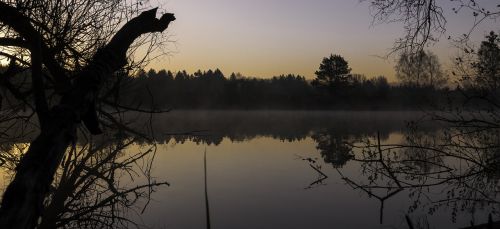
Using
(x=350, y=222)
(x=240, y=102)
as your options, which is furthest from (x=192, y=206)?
(x=240, y=102)

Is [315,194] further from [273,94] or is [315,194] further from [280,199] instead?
[273,94]

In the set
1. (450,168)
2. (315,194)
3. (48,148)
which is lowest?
(315,194)

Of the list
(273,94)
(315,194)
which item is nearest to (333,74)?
(273,94)

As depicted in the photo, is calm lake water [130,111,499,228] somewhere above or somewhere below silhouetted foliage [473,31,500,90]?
below

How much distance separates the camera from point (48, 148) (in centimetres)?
176

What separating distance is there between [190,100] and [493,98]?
6358 centimetres

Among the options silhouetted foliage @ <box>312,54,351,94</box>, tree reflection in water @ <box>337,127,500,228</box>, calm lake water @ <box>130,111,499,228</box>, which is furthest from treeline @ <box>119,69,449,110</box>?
tree reflection in water @ <box>337,127,500,228</box>

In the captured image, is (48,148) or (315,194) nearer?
(48,148)

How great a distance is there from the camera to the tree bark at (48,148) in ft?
5.35

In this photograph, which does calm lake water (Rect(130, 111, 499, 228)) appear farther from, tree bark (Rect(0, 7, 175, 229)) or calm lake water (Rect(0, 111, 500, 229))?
tree bark (Rect(0, 7, 175, 229))

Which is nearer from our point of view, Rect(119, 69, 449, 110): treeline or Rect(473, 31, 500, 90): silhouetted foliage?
Rect(473, 31, 500, 90): silhouetted foliage

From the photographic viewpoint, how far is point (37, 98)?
181 cm

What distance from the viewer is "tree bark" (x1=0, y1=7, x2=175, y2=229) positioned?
1.63m

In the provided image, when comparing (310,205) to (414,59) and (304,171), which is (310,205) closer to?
(304,171)
